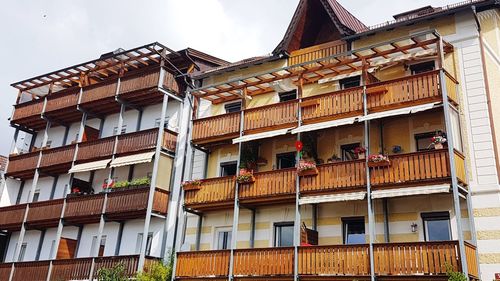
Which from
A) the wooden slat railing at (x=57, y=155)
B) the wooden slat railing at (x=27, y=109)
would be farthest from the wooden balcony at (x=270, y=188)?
the wooden slat railing at (x=27, y=109)

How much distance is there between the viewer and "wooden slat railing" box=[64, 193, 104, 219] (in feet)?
85.7

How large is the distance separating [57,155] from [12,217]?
435cm

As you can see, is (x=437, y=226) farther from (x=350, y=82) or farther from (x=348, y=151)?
(x=350, y=82)

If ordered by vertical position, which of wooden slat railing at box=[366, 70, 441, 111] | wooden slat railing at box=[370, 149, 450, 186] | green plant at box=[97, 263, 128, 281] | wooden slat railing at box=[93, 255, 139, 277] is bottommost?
green plant at box=[97, 263, 128, 281]

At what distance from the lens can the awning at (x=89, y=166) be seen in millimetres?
27031

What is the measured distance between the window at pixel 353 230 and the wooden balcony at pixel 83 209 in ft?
41.1

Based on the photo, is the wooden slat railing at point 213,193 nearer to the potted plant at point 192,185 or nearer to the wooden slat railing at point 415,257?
the potted plant at point 192,185

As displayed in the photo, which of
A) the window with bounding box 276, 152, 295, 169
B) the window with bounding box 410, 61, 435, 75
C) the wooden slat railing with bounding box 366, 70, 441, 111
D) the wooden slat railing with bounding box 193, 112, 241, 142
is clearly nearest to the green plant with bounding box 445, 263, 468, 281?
the wooden slat railing with bounding box 366, 70, 441, 111

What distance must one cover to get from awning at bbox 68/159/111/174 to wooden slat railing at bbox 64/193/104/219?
147 centimetres

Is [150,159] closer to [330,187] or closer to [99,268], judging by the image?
[99,268]

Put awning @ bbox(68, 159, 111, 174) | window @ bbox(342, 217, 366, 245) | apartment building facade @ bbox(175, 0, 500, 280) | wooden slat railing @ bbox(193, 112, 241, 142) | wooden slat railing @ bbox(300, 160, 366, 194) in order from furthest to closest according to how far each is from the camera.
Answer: awning @ bbox(68, 159, 111, 174) → wooden slat railing @ bbox(193, 112, 241, 142) → window @ bbox(342, 217, 366, 245) → wooden slat railing @ bbox(300, 160, 366, 194) → apartment building facade @ bbox(175, 0, 500, 280)

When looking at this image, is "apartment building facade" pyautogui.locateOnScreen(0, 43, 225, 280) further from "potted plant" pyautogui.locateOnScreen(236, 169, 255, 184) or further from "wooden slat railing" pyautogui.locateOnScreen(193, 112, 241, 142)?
"potted plant" pyautogui.locateOnScreen(236, 169, 255, 184)

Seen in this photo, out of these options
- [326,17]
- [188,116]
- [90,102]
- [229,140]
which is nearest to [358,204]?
[229,140]

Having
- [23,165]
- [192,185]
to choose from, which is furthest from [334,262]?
[23,165]
